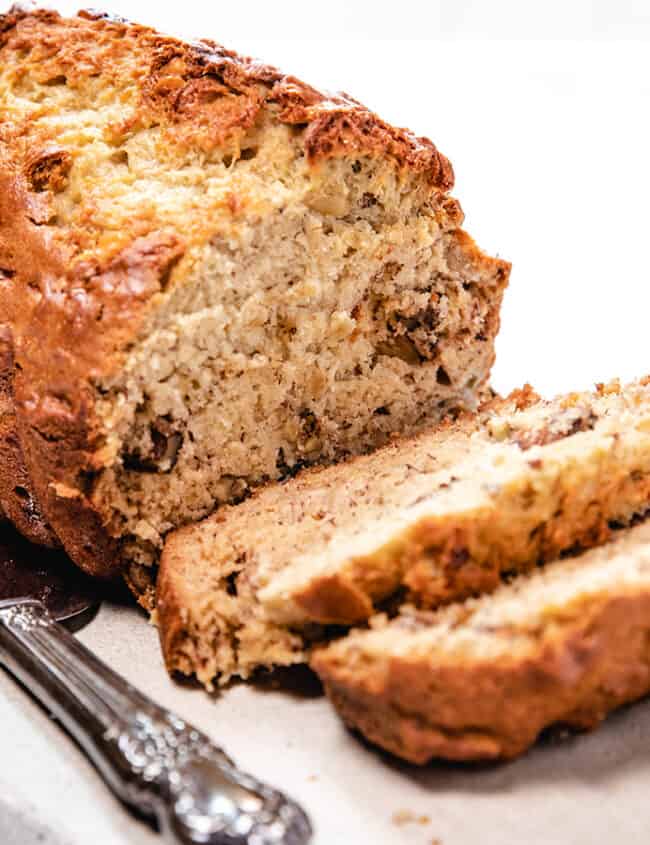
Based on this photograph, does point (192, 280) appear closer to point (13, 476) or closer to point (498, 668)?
point (13, 476)

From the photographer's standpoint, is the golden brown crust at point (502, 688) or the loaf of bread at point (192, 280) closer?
the golden brown crust at point (502, 688)

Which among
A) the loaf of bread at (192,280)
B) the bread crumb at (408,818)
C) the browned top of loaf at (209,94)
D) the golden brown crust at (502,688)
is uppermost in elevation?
the browned top of loaf at (209,94)

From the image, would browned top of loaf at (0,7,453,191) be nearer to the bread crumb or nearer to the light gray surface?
the light gray surface

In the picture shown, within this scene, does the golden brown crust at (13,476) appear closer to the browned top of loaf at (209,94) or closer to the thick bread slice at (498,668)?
the browned top of loaf at (209,94)

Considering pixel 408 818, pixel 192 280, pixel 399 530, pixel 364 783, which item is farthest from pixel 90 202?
pixel 408 818

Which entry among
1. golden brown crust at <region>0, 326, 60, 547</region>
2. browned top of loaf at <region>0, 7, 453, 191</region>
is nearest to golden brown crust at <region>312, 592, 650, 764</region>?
golden brown crust at <region>0, 326, 60, 547</region>

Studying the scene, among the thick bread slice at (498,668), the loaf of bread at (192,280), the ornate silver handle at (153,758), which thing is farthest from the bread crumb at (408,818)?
the loaf of bread at (192,280)

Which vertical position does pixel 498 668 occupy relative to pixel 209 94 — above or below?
below
